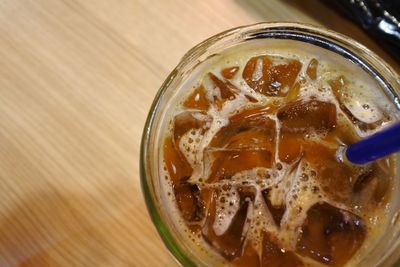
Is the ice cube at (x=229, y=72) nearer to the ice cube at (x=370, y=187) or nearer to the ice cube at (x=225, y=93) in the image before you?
the ice cube at (x=225, y=93)

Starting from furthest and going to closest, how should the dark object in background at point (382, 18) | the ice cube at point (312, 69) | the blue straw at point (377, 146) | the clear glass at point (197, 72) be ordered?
the dark object in background at point (382, 18)
the ice cube at point (312, 69)
the clear glass at point (197, 72)
the blue straw at point (377, 146)

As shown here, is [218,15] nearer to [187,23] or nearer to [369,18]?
[187,23]

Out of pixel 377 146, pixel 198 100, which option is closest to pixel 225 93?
pixel 198 100

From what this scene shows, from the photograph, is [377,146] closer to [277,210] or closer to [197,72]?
[277,210]

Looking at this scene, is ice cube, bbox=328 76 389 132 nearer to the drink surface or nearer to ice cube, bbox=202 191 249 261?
the drink surface

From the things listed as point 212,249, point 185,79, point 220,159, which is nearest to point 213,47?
point 185,79

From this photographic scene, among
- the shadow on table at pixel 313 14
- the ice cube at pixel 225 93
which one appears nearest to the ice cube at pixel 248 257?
the ice cube at pixel 225 93

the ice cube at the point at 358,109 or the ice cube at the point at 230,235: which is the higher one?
the ice cube at the point at 358,109

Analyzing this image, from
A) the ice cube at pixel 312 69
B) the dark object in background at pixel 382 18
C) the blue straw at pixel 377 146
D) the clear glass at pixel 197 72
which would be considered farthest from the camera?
the dark object in background at pixel 382 18
